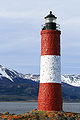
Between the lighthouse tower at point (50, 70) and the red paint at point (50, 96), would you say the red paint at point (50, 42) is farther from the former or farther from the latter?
the red paint at point (50, 96)

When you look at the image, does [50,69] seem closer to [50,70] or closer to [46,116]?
[50,70]

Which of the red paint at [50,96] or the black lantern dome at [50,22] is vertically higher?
the black lantern dome at [50,22]

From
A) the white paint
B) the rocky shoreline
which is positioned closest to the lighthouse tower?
the white paint

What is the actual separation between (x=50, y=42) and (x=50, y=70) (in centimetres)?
307

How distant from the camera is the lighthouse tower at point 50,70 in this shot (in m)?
40.1

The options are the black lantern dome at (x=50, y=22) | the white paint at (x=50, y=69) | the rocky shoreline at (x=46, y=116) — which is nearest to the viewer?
the rocky shoreline at (x=46, y=116)

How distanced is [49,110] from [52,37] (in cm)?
809

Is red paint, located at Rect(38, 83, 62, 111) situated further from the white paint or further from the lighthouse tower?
the white paint

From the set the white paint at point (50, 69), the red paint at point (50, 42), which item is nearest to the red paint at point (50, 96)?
the white paint at point (50, 69)

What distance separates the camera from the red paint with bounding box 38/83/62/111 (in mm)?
40094

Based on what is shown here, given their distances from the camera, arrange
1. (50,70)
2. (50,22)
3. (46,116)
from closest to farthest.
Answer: (46,116)
(50,70)
(50,22)

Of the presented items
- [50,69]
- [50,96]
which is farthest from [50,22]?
[50,96]

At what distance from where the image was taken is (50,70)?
4009 centimetres

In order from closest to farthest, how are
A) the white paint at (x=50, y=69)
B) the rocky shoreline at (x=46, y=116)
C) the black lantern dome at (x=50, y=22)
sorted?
the rocky shoreline at (x=46, y=116) < the white paint at (x=50, y=69) < the black lantern dome at (x=50, y=22)
